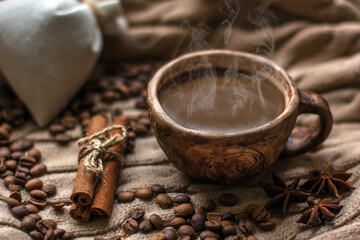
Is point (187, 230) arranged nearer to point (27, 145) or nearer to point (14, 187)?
point (14, 187)

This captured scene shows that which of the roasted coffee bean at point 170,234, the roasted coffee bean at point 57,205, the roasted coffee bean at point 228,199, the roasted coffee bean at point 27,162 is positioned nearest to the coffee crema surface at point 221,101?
the roasted coffee bean at point 228,199

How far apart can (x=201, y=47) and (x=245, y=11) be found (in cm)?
51

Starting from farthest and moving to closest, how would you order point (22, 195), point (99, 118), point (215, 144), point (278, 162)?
point (99, 118), point (278, 162), point (22, 195), point (215, 144)

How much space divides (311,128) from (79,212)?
900 mm

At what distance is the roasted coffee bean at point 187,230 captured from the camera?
1267mm

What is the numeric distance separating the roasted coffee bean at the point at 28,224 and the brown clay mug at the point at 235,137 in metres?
0.49

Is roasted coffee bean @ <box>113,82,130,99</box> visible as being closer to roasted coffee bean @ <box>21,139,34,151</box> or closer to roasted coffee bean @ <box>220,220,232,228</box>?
roasted coffee bean @ <box>21,139,34,151</box>

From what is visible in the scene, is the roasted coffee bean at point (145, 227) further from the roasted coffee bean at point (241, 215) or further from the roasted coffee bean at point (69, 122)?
the roasted coffee bean at point (69, 122)

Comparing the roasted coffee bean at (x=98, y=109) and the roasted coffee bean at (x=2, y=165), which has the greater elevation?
the roasted coffee bean at (x=2, y=165)

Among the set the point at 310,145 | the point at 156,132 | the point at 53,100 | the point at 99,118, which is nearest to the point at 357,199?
the point at 310,145

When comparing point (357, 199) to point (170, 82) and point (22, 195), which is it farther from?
point (22, 195)

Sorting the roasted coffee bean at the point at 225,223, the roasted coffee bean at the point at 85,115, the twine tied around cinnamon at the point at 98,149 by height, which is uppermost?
the twine tied around cinnamon at the point at 98,149

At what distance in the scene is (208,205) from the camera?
1.36 m

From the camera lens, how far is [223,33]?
205cm
